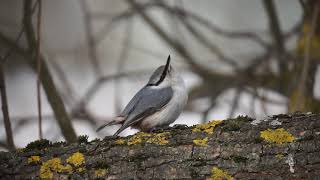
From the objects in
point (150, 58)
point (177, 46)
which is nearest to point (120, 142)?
point (177, 46)

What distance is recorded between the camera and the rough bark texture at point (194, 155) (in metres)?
2.06

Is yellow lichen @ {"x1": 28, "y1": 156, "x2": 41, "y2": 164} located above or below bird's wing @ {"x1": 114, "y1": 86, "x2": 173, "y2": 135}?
below

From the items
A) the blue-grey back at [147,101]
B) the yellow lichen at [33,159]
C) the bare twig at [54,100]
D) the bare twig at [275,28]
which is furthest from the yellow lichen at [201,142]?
the bare twig at [275,28]

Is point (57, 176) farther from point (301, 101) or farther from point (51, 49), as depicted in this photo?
point (51, 49)

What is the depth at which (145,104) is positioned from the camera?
9.92 feet

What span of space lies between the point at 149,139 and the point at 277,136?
520mm

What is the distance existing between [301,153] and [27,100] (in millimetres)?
4006

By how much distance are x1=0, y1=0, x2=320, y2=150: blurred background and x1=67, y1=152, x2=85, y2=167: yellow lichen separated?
0.53 m

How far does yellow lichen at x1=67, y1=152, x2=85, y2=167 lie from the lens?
7.18 feet

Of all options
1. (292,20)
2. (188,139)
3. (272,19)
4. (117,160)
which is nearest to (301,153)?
(188,139)

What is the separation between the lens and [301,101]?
10.2ft

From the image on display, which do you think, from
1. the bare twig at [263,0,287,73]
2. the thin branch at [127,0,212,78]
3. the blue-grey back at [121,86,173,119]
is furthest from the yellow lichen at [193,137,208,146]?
the thin branch at [127,0,212,78]

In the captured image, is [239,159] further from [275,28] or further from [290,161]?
[275,28]

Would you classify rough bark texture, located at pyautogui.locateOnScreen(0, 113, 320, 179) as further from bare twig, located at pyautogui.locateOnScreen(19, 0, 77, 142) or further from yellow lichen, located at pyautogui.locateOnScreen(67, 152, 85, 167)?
bare twig, located at pyautogui.locateOnScreen(19, 0, 77, 142)
